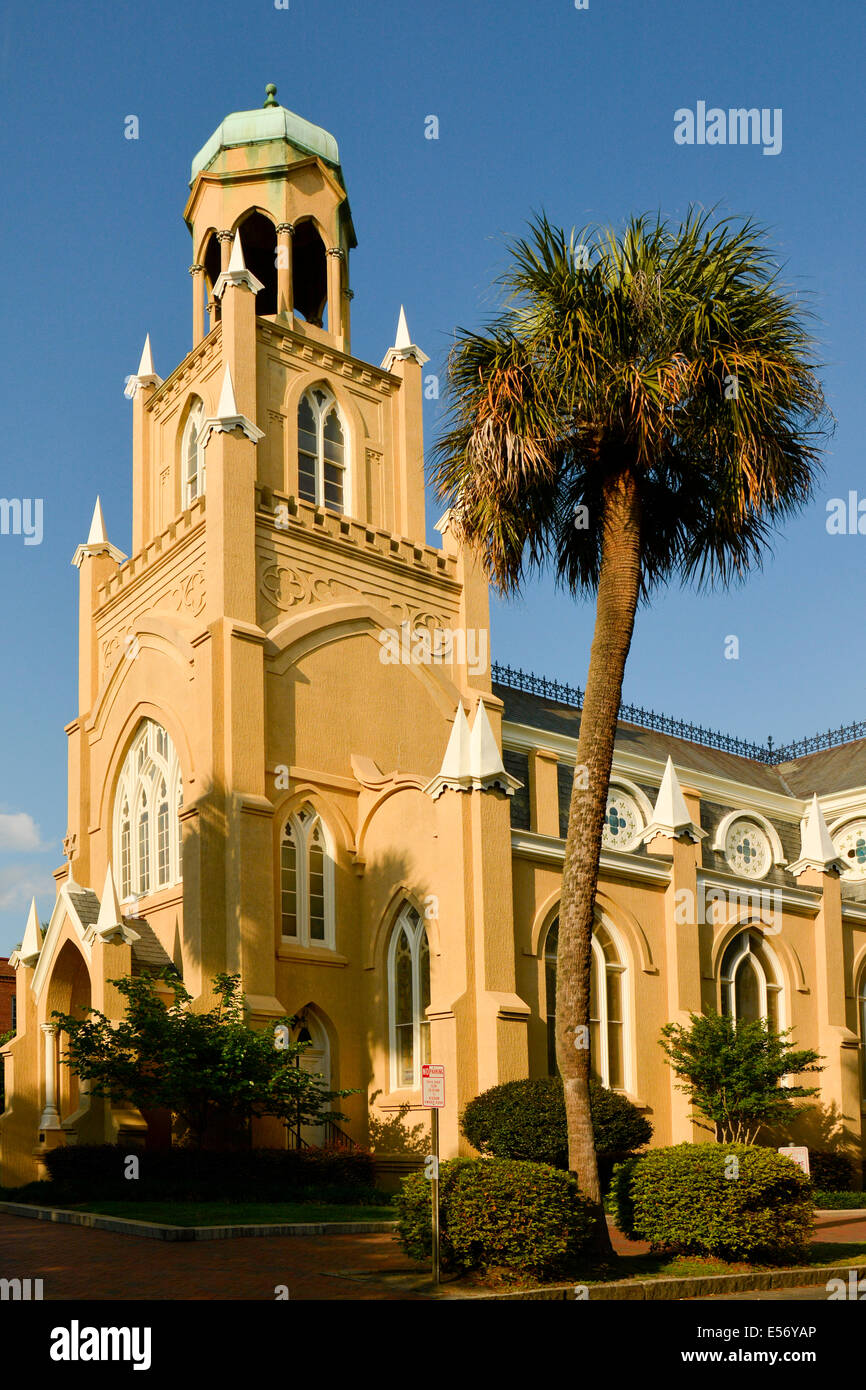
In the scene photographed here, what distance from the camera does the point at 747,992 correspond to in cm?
3008

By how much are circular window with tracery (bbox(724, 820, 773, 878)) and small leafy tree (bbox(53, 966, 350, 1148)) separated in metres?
18.2

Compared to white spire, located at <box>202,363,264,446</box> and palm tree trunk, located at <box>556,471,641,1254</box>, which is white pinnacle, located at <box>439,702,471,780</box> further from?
white spire, located at <box>202,363,264,446</box>

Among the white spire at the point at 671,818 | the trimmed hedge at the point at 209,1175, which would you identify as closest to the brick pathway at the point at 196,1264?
the trimmed hedge at the point at 209,1175

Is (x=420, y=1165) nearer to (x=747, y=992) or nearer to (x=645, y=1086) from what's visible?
(x=645, y=1086)

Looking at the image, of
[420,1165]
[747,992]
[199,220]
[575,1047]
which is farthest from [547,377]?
[199,220]

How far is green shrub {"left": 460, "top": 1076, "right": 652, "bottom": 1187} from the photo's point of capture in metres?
20.3

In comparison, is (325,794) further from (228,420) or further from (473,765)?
(228,420)

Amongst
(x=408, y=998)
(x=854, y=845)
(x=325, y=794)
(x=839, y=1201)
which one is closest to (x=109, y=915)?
(x=325, y=794)

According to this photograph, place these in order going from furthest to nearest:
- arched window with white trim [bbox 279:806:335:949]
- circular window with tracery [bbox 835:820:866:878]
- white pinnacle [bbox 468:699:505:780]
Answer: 1. circular window with tracery [bbox 835:820:866:878]
2. arched window with white trim [bbox 279:806:335:949]
3. white pinnacle [bbox 468:699:505:780]

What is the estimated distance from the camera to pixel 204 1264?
580 inches

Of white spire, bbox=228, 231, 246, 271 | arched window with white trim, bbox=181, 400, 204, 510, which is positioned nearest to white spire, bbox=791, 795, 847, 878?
arched window with white trim, bbox=181, 400, 204, 510

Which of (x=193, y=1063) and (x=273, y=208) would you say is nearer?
(x=193, y=1063)

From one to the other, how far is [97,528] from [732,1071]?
1955cm

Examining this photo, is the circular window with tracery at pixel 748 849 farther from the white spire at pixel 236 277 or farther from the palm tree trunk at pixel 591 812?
the palm tree trunk at pixel 591 812
